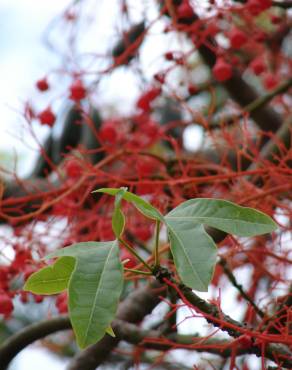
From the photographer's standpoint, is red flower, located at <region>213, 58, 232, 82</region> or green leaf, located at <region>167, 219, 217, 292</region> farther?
red flower, located at <region>213, 58, 232, 82</region>

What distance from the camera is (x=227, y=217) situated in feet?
3.02

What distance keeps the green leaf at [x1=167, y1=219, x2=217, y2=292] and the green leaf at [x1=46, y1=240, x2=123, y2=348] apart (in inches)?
2.5

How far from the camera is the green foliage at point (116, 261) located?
0.82 metres

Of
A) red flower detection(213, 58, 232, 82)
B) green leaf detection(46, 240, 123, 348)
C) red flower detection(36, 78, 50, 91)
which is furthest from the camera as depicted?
red flower detection(36, 78, 50, 91)

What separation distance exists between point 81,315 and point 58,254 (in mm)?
88

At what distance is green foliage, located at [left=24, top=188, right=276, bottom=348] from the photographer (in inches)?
32.5

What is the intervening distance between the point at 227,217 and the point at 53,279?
209 millimetres

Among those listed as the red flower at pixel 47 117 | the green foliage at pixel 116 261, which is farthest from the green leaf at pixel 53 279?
the red flower at pixel 47 117

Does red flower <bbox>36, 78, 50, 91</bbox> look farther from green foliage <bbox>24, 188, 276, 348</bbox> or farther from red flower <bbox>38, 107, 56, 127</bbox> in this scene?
green foliage <bbox>24, 188, 276, 348</bbox>

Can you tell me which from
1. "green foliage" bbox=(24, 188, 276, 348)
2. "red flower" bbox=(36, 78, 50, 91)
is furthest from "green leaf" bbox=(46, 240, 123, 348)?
"red flower" bbox=(36, 78, 50, 91)

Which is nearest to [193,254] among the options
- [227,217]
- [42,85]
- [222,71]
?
[227,217]

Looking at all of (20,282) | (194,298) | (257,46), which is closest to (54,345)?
(20,282)

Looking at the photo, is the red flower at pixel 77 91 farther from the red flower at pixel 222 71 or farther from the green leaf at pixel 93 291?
the green leaf at pixel 93 291

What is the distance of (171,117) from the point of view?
279cm
